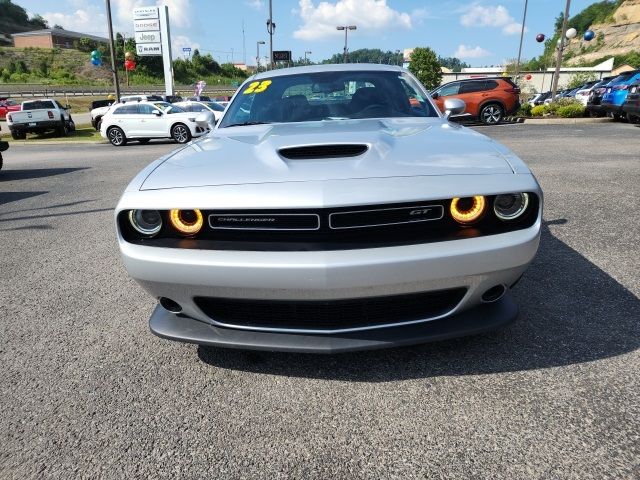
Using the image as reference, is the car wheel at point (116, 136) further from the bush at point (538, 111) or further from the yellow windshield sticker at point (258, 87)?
the bush at point (538, 111)

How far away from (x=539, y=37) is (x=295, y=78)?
35.9 metres

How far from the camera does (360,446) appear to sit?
5.74 ft

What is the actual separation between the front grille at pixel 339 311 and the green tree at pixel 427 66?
2511 inches

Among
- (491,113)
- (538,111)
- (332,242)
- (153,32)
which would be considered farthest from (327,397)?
(153,32)

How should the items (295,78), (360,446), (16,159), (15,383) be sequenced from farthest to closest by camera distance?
(16,159), (295,78), (15,383), (360,446)

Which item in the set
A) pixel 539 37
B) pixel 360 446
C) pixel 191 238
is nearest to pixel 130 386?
pixel 191 238

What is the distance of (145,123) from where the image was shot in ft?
51.6

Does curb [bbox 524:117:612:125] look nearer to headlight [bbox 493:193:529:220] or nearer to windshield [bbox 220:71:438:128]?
windshield [bbox 220:71:438:128]

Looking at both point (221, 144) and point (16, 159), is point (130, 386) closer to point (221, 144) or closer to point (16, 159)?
point (221, 144)

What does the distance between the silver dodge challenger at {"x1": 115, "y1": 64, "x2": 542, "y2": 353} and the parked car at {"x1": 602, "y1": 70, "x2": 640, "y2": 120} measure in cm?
1522

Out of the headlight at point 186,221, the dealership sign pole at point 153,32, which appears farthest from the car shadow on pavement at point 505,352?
the dealership sign pole at point 153,32

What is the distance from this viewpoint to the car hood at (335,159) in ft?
6.31

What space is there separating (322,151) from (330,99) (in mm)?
1327

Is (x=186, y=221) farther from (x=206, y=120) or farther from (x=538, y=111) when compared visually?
(x=538, y=111)
